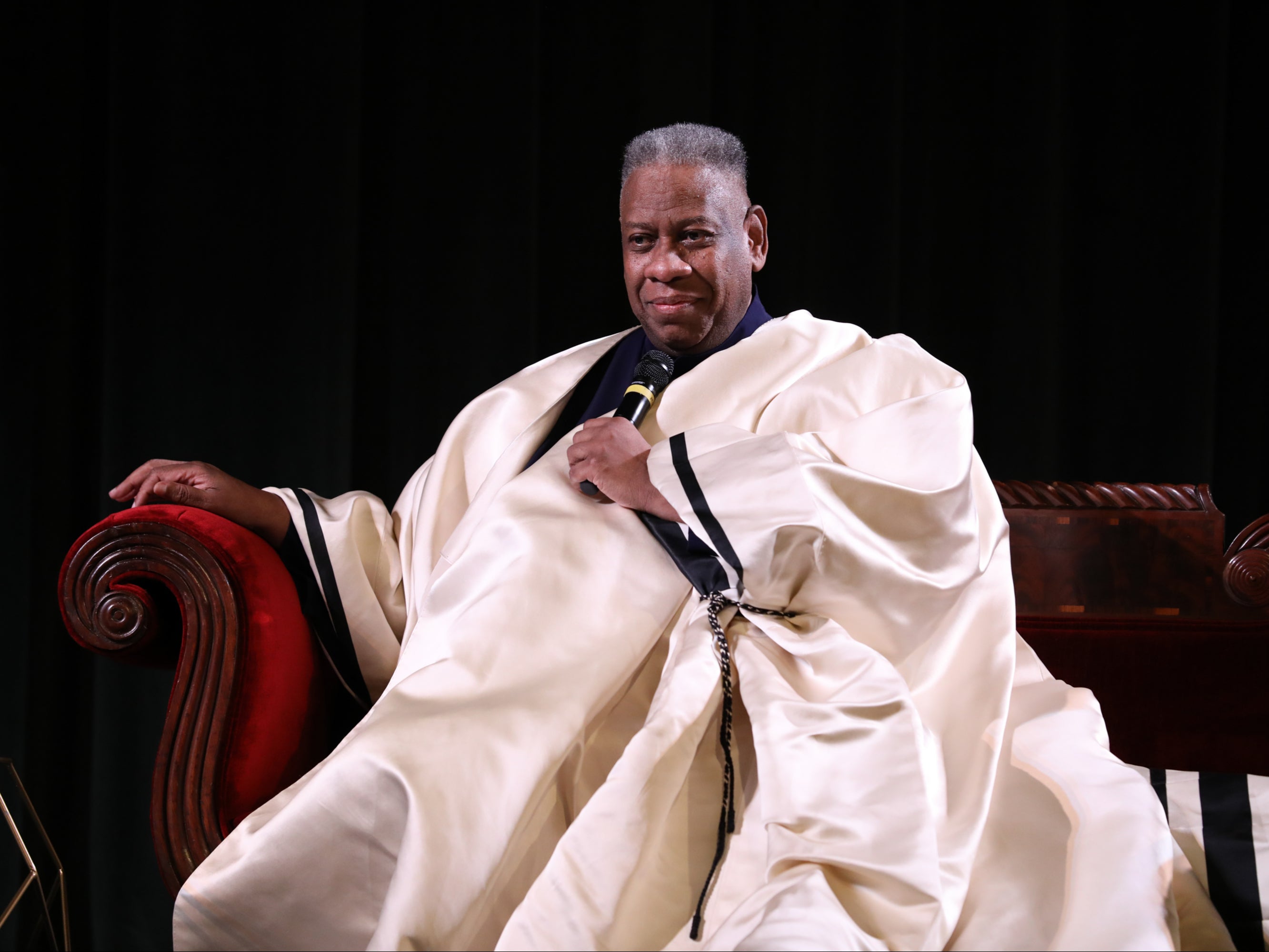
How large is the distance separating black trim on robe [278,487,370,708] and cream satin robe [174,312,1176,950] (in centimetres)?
12

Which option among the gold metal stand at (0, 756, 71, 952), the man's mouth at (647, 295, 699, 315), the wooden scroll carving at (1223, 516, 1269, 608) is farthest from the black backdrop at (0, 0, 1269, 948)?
the man's mouth at (647, 295, 699, 315)

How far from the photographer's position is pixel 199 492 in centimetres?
166

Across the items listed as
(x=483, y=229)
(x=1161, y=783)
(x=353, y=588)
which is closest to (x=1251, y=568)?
(x=1161, y=783)

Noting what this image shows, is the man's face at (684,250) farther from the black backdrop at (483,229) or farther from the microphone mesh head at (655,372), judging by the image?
the black backdrop at (483,229)

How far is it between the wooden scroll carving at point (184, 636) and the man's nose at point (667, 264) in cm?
84

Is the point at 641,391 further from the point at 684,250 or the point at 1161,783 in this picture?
the point at 1161,783

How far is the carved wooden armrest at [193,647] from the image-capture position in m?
1.44

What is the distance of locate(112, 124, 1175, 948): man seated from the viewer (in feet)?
3.88

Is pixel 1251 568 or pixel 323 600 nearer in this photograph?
pixel 323 600

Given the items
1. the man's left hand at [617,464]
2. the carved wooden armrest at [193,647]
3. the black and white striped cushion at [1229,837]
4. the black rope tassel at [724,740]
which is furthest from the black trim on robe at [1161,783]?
the carved wooden armrest at [193,647]

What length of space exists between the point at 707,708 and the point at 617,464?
0.39 m

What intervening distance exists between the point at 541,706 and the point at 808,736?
36 centimetres

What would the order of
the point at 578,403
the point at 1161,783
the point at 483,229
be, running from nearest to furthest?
1. the point at 1161,783
2. the point at 578,403
3. the point at 483,229

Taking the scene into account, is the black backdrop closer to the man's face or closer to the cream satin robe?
the man's face
